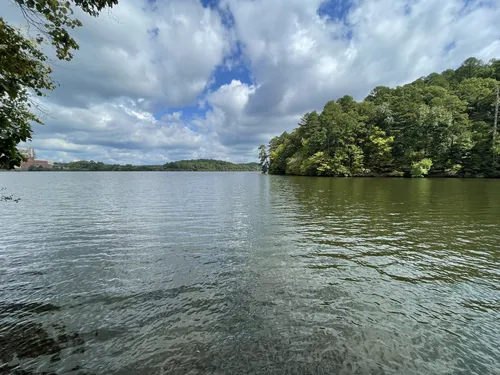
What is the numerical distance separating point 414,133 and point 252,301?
74.3 meters

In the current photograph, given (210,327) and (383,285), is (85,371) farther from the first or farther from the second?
(383,285)

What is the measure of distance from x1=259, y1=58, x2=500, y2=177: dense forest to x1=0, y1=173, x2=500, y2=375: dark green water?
195 ft

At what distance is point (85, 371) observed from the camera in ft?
13.9

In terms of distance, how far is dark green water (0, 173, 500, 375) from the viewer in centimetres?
450

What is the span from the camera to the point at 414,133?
65.1m

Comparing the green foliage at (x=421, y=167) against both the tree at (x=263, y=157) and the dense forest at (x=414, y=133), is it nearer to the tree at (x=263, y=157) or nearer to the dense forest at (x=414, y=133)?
the dense forest at (x=414, y=133)

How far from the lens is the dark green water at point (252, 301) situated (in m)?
4.50

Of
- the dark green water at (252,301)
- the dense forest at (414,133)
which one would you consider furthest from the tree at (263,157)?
the dark green water at (252,301)

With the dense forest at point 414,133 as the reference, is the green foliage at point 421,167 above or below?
below

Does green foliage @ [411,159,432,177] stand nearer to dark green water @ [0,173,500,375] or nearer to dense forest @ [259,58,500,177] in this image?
dense forest @ [259,58,500,177]

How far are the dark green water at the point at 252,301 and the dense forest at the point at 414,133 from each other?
59318 mm

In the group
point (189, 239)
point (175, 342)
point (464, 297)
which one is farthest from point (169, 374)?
point (189, 239)

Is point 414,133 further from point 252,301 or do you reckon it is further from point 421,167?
point 252,301

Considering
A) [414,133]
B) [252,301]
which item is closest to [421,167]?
[414,133]
